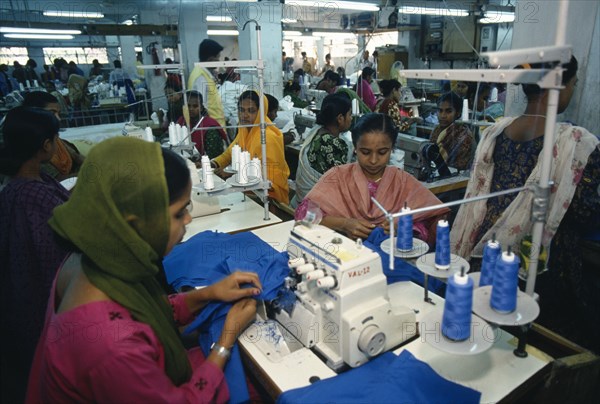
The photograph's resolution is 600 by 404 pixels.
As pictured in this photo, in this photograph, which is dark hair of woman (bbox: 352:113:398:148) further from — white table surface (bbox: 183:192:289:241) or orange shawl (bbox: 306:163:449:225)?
white table surface (bbox: 183:192:289:241)

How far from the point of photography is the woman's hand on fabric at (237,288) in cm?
151

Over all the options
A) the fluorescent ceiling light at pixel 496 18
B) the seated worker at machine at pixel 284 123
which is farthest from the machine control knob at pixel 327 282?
the fluorescent ceiling light at pixel 496 18

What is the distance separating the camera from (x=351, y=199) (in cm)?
227

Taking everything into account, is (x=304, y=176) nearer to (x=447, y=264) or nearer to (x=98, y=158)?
(x=447, y=264)

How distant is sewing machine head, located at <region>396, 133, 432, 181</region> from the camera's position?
346 cm

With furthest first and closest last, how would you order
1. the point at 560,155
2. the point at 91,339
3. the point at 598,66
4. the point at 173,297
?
the point at 598,66
the point at 560,155
the point at 173,297
the point at 91,339

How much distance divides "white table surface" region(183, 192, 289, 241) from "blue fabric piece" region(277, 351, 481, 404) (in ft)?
4.73

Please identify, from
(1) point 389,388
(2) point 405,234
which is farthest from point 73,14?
(1) point 389,388

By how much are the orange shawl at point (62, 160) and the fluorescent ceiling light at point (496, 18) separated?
28.0ft

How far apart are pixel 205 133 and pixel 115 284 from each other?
3.10 metres

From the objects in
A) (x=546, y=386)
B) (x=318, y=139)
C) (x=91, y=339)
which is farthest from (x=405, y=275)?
(x=318, y=139)

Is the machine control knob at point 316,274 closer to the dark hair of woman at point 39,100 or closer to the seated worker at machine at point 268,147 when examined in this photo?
the seated worker at machine at point 268,147

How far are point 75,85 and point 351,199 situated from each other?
857 centimetres

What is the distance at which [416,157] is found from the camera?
3525mm
